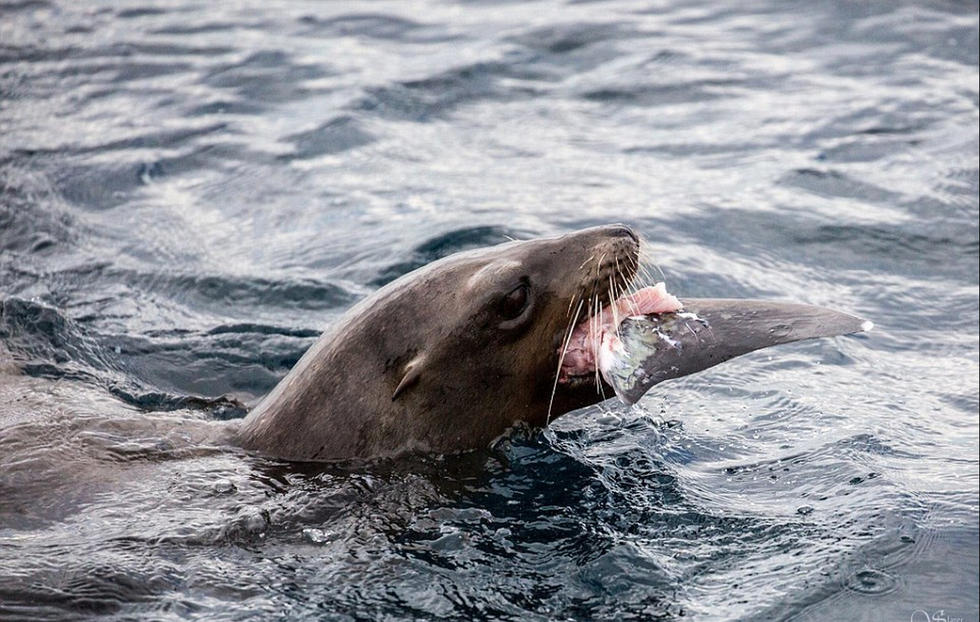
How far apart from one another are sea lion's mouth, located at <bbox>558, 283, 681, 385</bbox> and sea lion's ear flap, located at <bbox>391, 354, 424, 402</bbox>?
1.96 feet

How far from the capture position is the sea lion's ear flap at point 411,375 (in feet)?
18.9

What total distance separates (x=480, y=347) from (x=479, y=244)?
135 inches

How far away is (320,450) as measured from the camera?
19.3 ft

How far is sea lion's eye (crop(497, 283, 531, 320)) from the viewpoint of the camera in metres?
5.81

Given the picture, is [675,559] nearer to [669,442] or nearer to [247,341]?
[669,442]

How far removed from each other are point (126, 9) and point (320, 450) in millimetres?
10868

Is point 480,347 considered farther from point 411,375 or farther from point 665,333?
point 665,333

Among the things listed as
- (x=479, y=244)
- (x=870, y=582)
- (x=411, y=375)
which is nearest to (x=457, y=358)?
(x=411, y=375)

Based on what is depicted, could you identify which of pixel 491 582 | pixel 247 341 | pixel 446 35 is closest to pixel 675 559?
pixel 491 582

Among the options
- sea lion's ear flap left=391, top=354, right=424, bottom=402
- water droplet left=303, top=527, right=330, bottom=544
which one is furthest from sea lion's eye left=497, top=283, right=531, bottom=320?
water droplet left=303, top=527, right=330, bottom=544

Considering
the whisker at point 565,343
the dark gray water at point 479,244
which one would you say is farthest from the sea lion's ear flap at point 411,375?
the whisker at point 565,343

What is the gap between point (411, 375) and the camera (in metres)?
5.77

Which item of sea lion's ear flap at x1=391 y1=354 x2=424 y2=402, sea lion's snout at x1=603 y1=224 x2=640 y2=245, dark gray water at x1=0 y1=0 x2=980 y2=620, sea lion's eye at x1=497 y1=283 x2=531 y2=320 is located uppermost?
sea lion's snout at x1=603 y1=224 x2=640 y2=245

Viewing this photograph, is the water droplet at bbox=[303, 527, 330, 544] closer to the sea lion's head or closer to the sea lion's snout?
the sea lion's head
